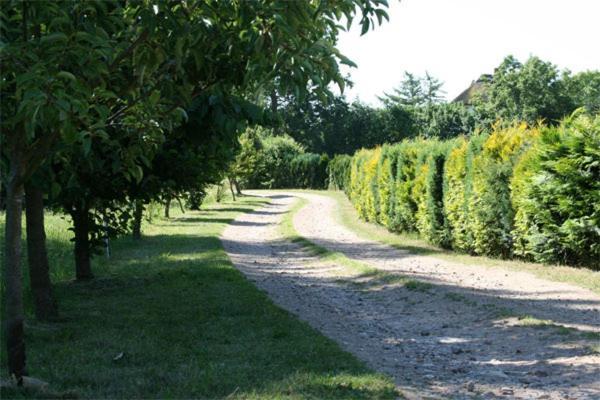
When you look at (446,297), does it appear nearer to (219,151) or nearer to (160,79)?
(219,151)

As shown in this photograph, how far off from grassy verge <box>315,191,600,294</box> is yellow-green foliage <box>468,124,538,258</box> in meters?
0.39

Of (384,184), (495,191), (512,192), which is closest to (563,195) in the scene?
(512,192)

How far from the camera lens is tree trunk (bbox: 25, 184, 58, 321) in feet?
27.0

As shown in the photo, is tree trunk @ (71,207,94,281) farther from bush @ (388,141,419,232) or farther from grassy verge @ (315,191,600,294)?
bush @ (388,141,419,232)

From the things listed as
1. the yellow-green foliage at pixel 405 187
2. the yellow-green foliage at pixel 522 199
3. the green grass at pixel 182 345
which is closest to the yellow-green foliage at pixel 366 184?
the yellow-green foliage at pixel 405 187

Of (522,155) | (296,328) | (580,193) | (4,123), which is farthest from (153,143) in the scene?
(522,155)

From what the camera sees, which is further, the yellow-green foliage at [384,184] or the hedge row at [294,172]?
the hedge row at [294,172]

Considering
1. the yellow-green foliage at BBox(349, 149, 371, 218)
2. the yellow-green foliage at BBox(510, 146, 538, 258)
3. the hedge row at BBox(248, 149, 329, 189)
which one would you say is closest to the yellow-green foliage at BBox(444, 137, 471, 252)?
the yellow-green foliage at BBox(510, 146, 538, 258)

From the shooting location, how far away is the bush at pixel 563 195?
1223cm

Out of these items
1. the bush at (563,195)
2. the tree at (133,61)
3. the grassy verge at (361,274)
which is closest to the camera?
the tree at (133,61)

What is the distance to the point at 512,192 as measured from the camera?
1423cm

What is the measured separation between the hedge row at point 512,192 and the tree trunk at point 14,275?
9.44m

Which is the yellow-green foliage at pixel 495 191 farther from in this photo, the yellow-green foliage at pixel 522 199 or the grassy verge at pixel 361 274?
the grassy verge at pixel 361 274

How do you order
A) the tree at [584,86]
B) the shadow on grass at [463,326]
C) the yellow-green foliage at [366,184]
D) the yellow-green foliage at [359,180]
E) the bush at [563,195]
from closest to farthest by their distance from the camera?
the shadow on grass at [463,326] < the bush at [563,195] < the yellow-green foliage at [366,184] < the yellow-green foliage at [359,180] < the tree at [584,86]
